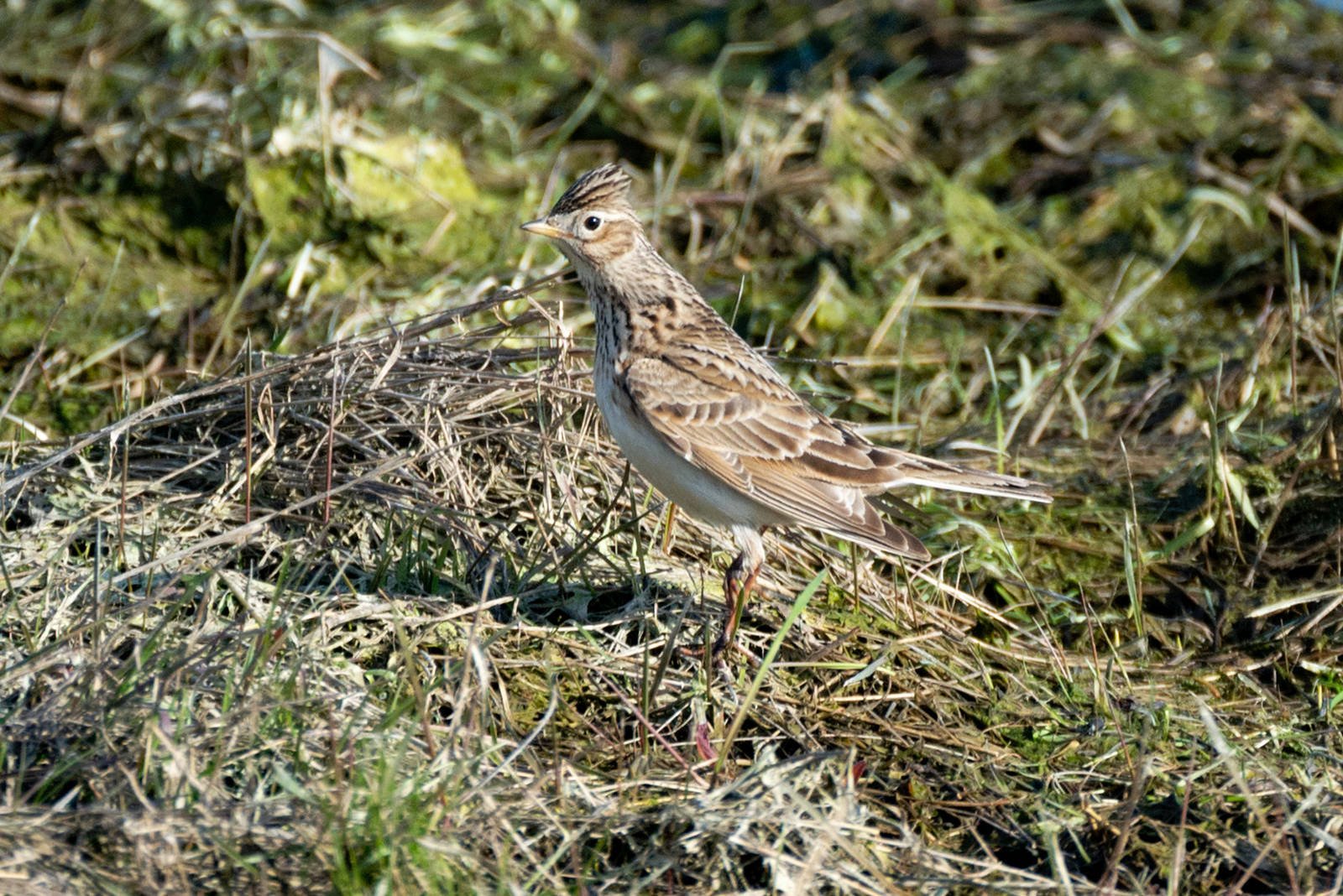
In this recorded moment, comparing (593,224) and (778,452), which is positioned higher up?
(593,224)

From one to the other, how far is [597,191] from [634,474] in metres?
1.09

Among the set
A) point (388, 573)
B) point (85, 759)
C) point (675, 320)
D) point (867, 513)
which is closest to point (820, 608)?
point (867, 513)

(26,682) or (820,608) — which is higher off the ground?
(26,682)

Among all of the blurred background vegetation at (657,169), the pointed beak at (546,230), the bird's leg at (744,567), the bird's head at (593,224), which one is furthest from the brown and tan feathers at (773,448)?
the blurred background vegetation at (657,169)

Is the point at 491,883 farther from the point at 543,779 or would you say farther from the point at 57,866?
the point at 57,866

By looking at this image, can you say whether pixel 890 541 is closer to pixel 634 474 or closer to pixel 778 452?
pixel 778 452

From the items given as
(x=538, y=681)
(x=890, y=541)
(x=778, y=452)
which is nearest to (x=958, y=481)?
(x=890, y=541)

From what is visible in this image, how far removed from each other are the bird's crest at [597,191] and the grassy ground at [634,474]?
386mm

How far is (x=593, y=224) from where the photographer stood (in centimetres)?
587

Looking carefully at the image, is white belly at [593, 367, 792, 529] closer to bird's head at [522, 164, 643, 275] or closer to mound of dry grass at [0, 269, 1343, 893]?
mound of dry grass at [0, 269, 1343, 893]

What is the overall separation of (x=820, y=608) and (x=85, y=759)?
104 inches

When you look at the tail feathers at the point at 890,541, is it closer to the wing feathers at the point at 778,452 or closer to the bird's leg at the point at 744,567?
the wing feathers at the point at 778,452

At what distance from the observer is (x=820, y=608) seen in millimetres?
5672

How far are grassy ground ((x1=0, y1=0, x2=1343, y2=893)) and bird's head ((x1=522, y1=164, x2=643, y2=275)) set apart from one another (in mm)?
243
